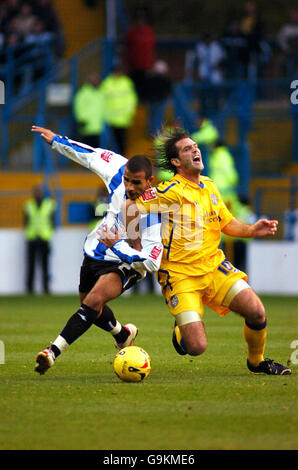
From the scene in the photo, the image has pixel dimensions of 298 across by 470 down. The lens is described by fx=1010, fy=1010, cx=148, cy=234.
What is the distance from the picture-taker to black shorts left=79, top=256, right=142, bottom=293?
335 inches

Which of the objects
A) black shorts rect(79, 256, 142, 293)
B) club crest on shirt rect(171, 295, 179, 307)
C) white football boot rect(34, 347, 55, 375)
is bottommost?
white football boot rect(34, 347, 55, 375)

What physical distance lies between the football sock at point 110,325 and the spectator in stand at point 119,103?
38.6ft

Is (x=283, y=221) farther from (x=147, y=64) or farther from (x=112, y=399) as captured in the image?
(x=112, y=399)

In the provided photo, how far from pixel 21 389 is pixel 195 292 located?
1.64 m

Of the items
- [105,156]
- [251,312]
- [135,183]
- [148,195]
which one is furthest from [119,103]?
[251,312]

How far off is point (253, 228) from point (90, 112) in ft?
40.9

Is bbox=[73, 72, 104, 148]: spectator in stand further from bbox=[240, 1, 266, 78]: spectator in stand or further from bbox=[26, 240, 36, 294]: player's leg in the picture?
bbox=[240, 1, 266, 78]: spectator in stand

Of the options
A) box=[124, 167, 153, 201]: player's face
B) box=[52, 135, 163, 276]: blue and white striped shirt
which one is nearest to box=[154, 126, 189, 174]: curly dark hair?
box=[124, 167, 153, 201]: player's face

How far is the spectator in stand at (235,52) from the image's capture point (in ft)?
70.5

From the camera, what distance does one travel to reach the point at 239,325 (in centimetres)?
1308

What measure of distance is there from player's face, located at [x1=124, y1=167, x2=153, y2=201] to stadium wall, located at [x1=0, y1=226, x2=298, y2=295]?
10.3 m

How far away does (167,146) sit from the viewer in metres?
8.49

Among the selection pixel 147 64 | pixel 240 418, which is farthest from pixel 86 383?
pixel 147 64

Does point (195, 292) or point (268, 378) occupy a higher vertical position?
point (195, 292)
